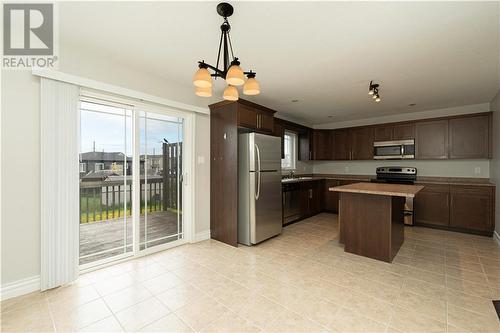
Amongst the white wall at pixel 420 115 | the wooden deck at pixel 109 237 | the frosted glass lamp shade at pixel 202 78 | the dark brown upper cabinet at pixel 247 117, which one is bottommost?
the wooden deck at pixel 109 237

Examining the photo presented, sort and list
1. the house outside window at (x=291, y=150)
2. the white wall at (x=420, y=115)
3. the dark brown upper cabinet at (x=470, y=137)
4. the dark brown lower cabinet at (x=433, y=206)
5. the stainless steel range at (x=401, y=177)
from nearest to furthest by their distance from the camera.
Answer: the dark brown upper cabinet at (x=470, y=137) → the dark brown lower cabinet at (x=433, y=206) → the white wall at (x=420, y=115) → the stainless steel range at (x=401, y=177) → the house outside window at (x=291, y=150)

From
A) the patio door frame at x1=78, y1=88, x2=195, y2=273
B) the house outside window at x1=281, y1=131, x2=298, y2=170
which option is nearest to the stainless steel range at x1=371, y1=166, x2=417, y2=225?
the house outside window at x1=281, y1=131, x2=298, y2=170

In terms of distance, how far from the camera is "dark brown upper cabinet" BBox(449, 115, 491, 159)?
411 cm

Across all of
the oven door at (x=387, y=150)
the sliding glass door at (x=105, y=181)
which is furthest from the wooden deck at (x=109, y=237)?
the oven door at (x=387, y=150)

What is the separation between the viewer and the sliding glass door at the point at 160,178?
3182 millimetres

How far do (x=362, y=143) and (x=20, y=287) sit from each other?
21.0 feet

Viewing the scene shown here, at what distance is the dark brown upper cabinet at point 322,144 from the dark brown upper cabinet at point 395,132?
1.15 meters

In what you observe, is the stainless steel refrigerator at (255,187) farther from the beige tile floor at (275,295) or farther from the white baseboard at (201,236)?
the white baseboard at (201,236)

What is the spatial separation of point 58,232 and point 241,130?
8.93 feet

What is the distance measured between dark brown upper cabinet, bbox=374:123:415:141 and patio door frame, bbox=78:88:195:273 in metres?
4.41

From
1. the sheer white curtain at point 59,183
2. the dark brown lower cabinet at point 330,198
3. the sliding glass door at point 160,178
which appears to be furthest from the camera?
the dark brown lower cabinet at point 330,198

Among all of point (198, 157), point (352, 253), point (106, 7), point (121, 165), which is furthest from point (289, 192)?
point (106, 7)

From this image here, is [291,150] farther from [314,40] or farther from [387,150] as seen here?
[314,40]

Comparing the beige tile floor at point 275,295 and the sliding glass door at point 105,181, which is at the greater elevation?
the sliding glass door at point 105,181
